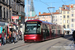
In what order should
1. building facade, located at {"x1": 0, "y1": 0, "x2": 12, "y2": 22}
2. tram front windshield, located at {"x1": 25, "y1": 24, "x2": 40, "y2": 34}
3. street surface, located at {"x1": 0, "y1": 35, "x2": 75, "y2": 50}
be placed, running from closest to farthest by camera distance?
street surface, located at {"x1": 0, "y1": 35, "x2": 75, "y2": 50} → tram front windshield, located at {"x1": 25, "y1": 24, "x2": 40, "y2": 34} → building facade, located at {"x1": 0, "y1": 0, "x2": 12, "y2": 22}

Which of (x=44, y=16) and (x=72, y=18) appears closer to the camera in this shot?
(x=72, y=18)

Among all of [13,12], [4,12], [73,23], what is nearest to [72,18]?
[73,23]

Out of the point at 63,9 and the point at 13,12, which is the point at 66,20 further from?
the point at 13,12

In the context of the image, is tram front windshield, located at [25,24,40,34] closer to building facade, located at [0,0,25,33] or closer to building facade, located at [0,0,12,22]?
building facade, located at [0,0,25,33]

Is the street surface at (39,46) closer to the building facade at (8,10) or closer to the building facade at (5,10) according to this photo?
the building facade at (8,10)

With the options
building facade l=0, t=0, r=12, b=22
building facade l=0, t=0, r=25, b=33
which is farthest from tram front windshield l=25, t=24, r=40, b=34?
building facade l=0, t=0, r=12, b=22

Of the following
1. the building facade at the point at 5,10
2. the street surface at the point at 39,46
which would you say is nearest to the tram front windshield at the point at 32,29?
the street surface at the point at 39,46

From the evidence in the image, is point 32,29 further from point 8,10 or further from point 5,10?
point 8,10

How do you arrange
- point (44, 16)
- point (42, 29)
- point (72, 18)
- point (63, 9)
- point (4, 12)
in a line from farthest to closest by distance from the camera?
point (44, 16) → point (63, 9) → point (72, 18) → point (4, 12) → point (42, 29)

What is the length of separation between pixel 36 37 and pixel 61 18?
83.0 meters

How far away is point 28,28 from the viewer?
69.9 feet

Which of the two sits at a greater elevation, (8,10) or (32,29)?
(8,10)

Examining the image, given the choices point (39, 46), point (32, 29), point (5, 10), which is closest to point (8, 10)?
point (5, 10)

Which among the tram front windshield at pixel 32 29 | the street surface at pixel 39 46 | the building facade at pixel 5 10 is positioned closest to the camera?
the street surface at pixel 39 46
